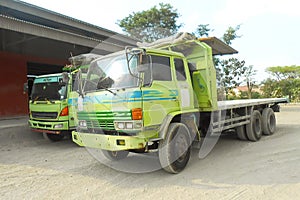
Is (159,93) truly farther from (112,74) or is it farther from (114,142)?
(114,142)

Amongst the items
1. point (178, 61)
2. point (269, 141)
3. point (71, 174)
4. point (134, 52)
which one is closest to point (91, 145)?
point (71, 174)

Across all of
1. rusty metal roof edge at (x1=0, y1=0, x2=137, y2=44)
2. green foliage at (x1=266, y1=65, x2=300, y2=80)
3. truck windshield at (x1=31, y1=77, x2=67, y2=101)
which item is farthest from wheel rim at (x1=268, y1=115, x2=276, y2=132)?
green foliage at (x1=266, y1=65, x2=300, y2=80)

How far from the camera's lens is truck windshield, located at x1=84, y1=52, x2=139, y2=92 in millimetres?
4195

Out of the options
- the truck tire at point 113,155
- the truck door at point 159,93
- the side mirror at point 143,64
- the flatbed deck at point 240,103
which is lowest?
the truck tire at point 113,155

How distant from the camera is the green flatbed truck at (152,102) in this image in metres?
4.03

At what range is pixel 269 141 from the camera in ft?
23.8

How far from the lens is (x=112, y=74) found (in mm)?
4488

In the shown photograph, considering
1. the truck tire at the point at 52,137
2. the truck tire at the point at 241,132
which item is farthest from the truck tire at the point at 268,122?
the truck tire at the point at 52,137

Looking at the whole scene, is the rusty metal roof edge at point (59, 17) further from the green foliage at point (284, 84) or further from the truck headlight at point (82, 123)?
the green foliage at point (284, 84)

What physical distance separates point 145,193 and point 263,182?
187cm

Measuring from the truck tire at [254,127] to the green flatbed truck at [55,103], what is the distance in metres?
4.81

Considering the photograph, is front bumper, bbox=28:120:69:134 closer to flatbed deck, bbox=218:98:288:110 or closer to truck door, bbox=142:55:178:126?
truck door, bbox=142:55:178:126

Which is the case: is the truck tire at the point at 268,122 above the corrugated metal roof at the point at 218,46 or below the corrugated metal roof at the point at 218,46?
below

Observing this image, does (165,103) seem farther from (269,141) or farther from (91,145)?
(269,141)
